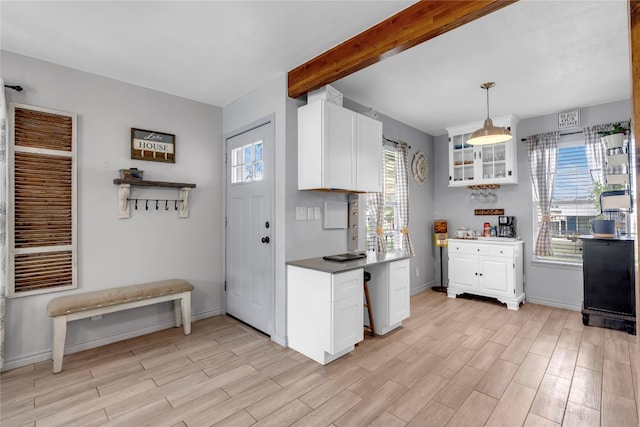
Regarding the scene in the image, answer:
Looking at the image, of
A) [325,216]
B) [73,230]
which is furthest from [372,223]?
[73,230]

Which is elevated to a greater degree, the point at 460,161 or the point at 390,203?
the point at 460,161

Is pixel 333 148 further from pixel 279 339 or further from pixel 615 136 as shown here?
pixel 615 136

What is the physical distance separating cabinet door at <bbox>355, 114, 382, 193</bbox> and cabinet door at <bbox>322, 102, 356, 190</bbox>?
0.09 m

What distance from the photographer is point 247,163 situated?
354 centimetres

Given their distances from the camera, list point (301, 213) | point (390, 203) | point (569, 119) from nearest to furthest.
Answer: point (301, 213) < point (569, 119) < point (390, 203)

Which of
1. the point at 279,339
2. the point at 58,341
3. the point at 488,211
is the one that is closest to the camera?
the point at 58,341

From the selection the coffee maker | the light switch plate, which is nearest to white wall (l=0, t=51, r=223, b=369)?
the light switch plate

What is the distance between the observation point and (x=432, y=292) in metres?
4.96

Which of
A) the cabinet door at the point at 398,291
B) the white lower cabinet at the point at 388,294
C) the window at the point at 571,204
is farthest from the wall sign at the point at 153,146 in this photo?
the window at the point at 571,204

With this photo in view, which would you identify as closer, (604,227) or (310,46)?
(310,46)

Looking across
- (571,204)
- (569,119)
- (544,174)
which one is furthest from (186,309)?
(569,119)

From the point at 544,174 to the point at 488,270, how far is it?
150cm

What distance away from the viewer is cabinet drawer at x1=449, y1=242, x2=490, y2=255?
4.34m

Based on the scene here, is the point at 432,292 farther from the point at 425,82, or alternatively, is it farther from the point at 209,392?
the point at 209,392
